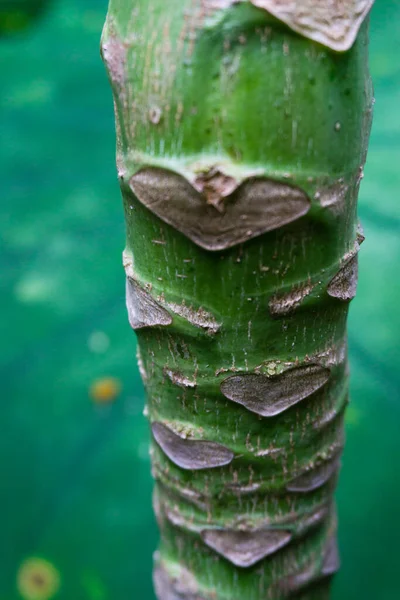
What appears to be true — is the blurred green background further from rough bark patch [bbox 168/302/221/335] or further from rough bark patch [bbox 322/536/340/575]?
rough bark patch [bbox 168/302/221/335]

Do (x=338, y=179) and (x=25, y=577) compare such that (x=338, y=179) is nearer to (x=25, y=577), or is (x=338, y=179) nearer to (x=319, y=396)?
(x=319, y=396)

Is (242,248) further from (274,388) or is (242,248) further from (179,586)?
(179,586)

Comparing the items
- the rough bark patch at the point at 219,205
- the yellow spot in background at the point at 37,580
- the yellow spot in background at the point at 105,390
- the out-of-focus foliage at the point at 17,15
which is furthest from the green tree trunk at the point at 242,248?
the out-of-focus foliage at the point at 17,15

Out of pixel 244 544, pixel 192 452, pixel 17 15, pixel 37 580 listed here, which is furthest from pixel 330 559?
pixel 17 15

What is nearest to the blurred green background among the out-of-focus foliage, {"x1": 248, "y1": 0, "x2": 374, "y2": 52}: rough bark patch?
the out-of-focus foliage

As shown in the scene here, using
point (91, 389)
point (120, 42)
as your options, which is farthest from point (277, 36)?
point (91, 389)

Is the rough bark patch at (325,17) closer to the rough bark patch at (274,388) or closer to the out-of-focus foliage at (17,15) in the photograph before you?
the rough bark patch at (274,388)
